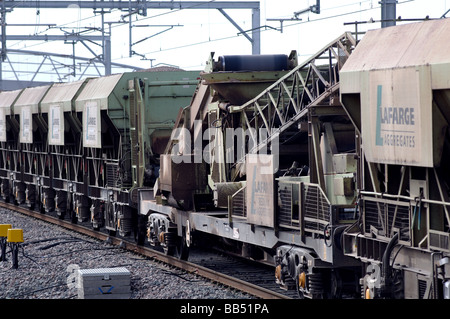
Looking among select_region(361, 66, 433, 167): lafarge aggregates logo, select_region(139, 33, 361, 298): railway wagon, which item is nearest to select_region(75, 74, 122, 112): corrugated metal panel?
select_region(139, 33, 361, 298): railway wagon

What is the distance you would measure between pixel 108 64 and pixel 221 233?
26820mm

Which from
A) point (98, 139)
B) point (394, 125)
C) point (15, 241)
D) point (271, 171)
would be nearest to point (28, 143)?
point (98, 139)

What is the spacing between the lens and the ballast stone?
13695 mm

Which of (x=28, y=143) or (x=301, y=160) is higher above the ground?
(x=28, y=143)

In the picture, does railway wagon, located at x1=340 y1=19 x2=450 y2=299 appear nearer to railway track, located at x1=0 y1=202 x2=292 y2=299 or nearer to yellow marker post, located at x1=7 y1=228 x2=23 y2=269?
railway track, located at x1=0 y1=202 x2=292 y2=299

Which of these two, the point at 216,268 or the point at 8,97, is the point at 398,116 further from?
the point at 8,97

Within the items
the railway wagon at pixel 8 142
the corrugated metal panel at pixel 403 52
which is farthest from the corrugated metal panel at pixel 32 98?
the corrugated metal panel at pixel 403 52

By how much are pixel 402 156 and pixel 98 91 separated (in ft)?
45.7

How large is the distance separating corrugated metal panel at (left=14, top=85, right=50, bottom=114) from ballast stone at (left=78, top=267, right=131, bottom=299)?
51.7 ft

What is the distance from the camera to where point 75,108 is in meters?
24.6

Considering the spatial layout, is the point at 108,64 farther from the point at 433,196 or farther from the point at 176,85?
the point at 433,196

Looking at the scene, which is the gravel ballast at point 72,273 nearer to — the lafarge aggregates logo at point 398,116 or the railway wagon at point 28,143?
the lafarge aggregates logo at point 398,116

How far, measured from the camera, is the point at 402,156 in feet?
31.0
